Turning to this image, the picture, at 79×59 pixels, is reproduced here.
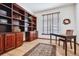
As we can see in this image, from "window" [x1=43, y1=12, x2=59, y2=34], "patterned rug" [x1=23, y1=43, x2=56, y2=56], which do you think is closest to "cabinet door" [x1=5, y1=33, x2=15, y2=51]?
"patterned rug" [x1=23, y1=43, x2=56, y2=56]

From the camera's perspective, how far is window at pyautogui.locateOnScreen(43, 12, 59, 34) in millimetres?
5762

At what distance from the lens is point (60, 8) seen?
533 cm

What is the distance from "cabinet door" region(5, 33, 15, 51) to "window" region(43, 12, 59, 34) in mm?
2717

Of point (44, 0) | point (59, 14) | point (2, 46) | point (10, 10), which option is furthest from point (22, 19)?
point (44, 0)

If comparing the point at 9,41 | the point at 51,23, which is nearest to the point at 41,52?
the point at 9,41

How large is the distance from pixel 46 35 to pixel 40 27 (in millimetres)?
888

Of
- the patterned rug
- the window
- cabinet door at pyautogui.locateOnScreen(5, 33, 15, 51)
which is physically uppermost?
the window

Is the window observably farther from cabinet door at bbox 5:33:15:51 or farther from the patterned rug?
cabinet door at bbox 5:33:15:51

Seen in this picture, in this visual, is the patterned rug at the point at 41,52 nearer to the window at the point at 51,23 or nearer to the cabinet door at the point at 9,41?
the cabinet door at the point at 9,41

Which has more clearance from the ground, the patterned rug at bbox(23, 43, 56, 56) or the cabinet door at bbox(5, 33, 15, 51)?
the cabinet door at bbox(5, 33, 15, 51)

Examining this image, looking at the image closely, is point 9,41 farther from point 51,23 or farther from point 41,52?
point 51,23

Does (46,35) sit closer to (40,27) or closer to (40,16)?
(40,27)

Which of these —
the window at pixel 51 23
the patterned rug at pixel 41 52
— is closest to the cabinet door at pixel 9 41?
the patterned rug at pixel 41 52

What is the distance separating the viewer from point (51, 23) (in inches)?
239
